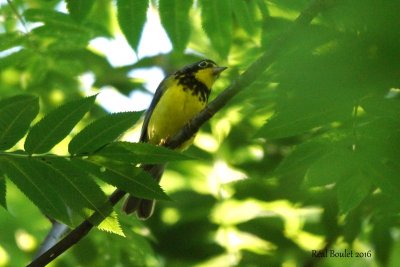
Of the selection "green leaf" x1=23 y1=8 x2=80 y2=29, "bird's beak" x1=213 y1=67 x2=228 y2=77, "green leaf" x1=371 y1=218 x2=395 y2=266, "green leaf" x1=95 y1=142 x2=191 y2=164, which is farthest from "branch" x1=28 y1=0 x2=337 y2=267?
"bird's beak" x1=213 y1=67 x2=228 y2=77

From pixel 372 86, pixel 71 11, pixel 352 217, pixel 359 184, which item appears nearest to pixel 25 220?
pixel 71 11

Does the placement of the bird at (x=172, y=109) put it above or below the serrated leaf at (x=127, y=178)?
below

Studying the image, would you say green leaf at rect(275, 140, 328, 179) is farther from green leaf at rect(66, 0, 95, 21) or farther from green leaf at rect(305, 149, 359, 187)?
green leaf at rect(66, 0, 95, 21)

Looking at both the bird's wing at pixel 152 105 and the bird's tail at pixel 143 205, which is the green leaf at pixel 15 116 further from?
the bird's wing at pixel 152 105

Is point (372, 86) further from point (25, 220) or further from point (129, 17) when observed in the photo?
point (25, 220)

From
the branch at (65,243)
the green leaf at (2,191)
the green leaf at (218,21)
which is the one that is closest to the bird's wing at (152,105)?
the green leaf at (218,21)
